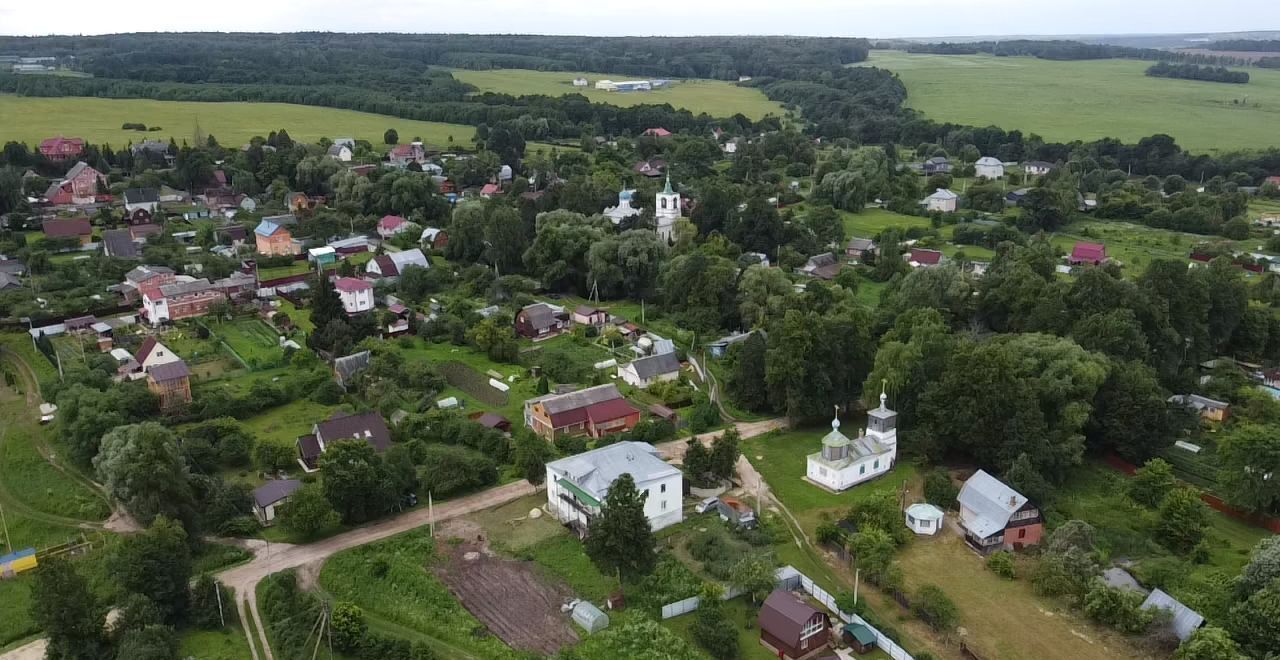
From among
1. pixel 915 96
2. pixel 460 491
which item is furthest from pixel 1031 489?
pixel 915 96

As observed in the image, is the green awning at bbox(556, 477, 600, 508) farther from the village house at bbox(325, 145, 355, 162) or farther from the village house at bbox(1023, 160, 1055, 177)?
the village house at bbox(1023, 160, 1055, 177)

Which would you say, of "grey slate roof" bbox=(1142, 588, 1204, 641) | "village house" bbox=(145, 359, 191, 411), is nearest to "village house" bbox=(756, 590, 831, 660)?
"grey slate roof" bbox=(1142, 588, 1204, 641)

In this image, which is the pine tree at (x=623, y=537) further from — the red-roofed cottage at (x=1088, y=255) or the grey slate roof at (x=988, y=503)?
the red-roofed cottage at (x=1088, y=255)

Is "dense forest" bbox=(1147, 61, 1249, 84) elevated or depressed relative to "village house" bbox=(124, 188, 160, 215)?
elevated

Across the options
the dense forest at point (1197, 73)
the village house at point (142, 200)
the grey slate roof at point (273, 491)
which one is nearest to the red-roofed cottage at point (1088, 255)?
the grey slate roof at point (273, 491)

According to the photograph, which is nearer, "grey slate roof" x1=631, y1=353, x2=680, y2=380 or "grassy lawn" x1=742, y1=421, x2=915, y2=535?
"grassy lawn" x1=742, y1=421, x2=915, y2=535
